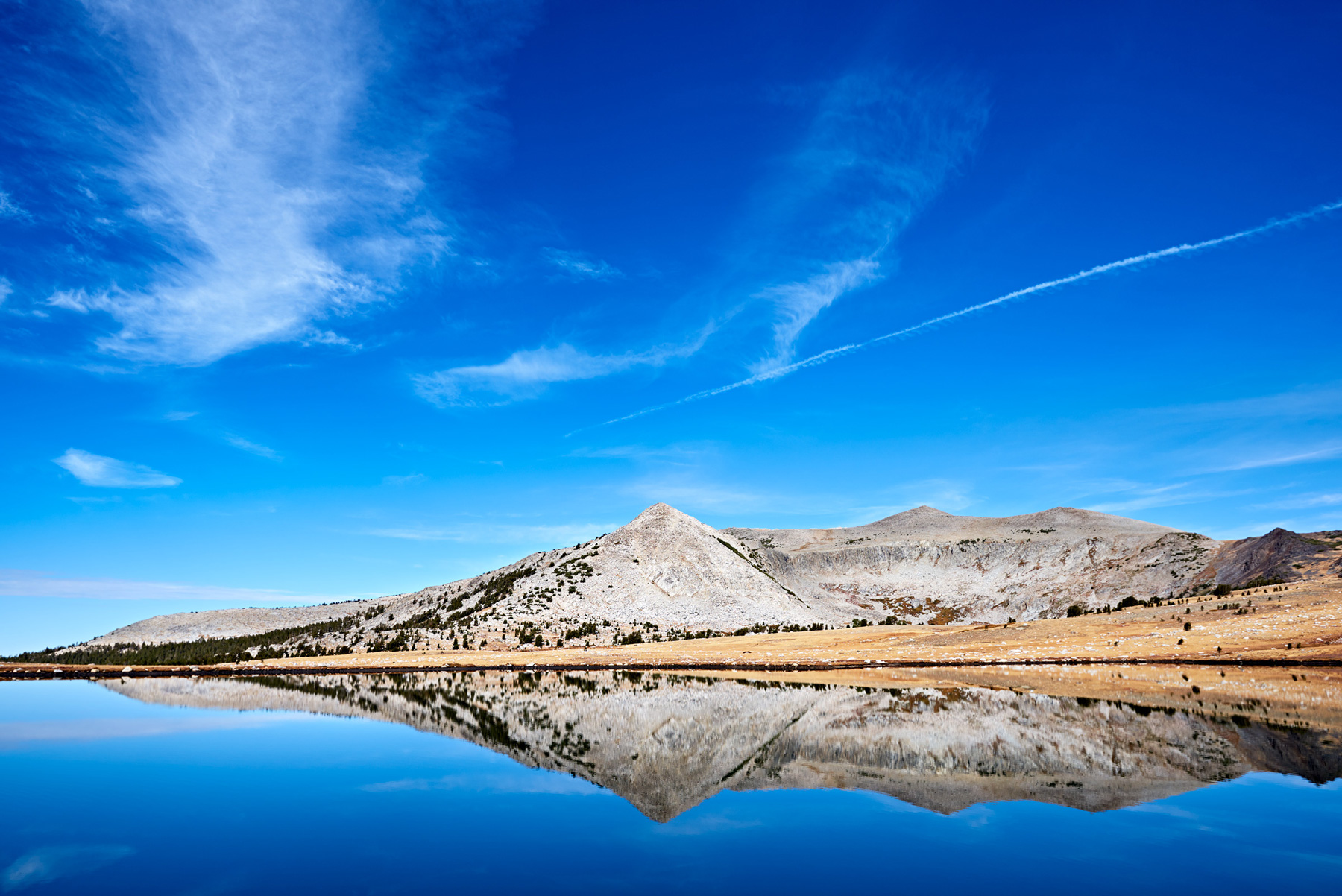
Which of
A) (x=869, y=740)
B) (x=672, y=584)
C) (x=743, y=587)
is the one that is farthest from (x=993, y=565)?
(x=869, y=740)

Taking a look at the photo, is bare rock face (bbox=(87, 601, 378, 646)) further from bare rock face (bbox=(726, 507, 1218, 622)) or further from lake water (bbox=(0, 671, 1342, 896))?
lake water (bbox=(0, 671, 1342, 896))

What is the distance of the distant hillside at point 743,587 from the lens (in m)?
82.1

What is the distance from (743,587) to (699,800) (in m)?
87.5

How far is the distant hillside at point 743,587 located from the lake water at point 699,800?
51.1m

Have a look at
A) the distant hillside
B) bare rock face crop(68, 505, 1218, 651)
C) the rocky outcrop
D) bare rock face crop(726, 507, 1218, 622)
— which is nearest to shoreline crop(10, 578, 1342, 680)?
the distant hillside

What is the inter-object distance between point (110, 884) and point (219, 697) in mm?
33596

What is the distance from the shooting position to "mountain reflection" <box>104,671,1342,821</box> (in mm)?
16109

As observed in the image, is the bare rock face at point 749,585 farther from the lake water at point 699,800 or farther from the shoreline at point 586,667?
the lake water at point 699,800

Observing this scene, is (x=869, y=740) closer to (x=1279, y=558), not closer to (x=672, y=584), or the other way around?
(x=672, y=584)

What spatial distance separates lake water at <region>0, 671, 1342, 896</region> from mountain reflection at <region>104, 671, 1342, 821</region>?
12 cm

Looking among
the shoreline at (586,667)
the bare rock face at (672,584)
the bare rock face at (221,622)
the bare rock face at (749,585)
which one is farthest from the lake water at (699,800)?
the bare rock face at (221,622)

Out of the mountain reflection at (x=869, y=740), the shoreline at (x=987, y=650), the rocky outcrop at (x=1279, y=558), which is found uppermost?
the rocky outcrop at (x=1279, y=558)

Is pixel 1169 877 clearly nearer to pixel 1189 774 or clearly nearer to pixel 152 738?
pixel 1189 774

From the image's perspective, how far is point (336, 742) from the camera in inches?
936
